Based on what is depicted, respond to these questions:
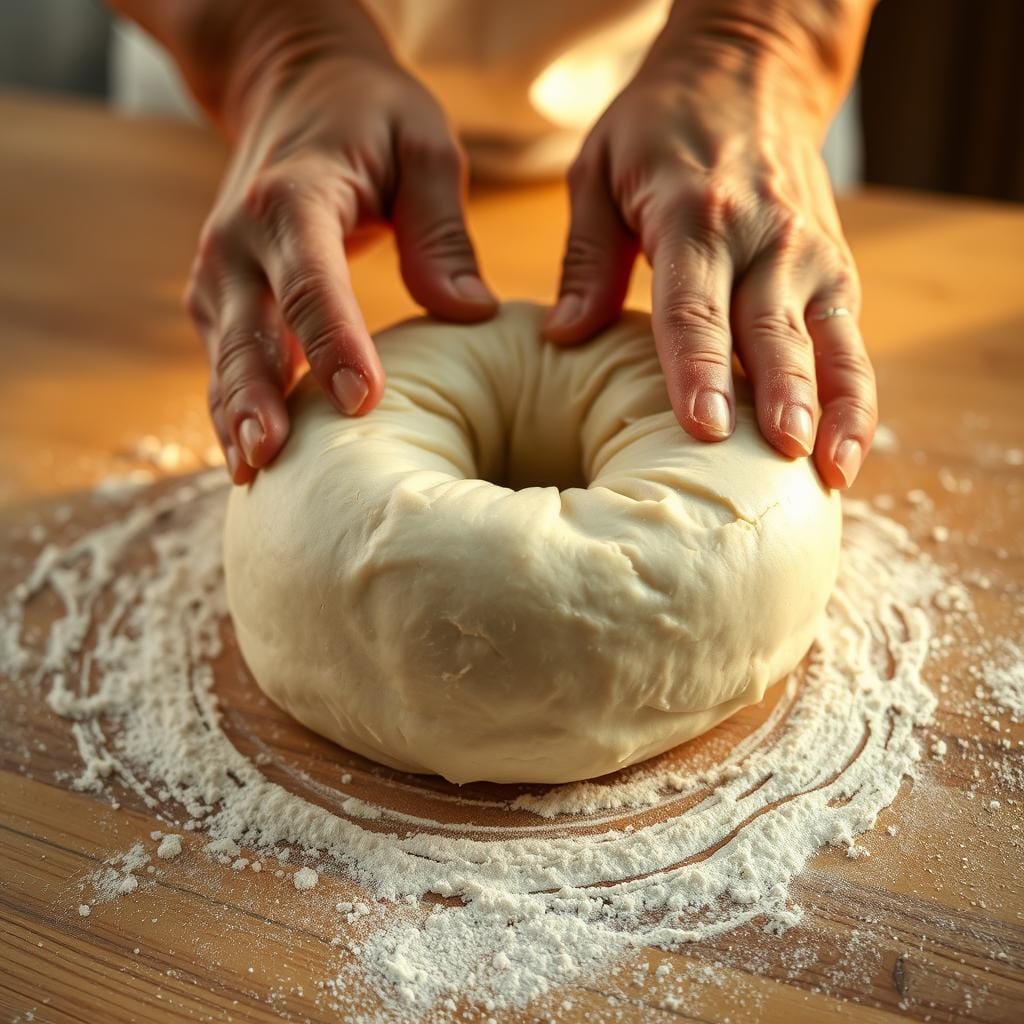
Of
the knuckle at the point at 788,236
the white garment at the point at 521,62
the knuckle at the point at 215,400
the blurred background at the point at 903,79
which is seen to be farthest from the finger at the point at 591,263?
the blurred background at the point at 903,79

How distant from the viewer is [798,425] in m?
1.28

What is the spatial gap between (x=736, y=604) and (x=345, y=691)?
42cm

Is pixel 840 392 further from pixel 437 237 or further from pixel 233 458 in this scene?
pixel 233 458

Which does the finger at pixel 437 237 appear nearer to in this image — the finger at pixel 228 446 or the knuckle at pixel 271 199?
the knuckle at pixel 271 199

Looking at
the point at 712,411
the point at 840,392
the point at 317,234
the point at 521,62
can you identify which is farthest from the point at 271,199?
the point at 521,62

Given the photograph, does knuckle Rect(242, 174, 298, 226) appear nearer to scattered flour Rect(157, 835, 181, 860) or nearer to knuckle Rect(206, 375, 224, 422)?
knuckle Rect(206, 375, 224, 422)

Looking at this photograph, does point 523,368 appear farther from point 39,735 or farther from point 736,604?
point 39,735

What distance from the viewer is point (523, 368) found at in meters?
1.50

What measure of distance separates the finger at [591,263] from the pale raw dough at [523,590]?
0.15m

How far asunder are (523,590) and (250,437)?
1.33 ft

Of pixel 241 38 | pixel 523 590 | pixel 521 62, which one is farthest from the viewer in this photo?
pixel 521 62

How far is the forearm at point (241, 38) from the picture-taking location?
67.9 inches

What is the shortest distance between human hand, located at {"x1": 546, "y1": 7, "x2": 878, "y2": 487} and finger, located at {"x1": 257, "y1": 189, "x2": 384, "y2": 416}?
28 cm

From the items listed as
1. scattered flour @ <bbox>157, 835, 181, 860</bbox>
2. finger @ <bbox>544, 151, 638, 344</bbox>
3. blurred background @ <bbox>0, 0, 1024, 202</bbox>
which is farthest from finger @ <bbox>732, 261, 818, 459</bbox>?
blurred background @ <bbox>0, 0, 1024, 202</bbox>
